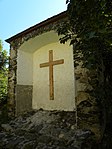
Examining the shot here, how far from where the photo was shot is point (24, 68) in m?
6.67

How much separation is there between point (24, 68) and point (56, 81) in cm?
133

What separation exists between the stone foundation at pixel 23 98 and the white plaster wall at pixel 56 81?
0.20 meters

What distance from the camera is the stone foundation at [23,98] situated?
6.20 meters

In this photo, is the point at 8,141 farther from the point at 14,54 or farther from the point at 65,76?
the point at 14,54

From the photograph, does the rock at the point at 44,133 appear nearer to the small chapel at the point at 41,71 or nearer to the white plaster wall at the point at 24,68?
the small chapel at the point at 41,71

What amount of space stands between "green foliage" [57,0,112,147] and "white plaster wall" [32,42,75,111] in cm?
252

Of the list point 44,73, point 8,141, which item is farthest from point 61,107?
point 8,141

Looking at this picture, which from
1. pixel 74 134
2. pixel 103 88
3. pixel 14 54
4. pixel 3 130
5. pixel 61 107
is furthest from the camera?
pixel 14 54

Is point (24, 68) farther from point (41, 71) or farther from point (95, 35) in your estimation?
point (95, 35)

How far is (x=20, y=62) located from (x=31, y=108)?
1754mm

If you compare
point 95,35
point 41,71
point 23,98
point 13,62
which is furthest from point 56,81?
point 95,35

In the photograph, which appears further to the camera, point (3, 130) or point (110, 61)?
point (3, 130)

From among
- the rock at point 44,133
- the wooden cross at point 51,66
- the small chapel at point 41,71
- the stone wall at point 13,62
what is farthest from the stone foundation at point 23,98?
the wooden cross at point 51,66

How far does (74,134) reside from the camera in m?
3.79
